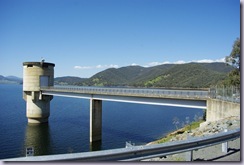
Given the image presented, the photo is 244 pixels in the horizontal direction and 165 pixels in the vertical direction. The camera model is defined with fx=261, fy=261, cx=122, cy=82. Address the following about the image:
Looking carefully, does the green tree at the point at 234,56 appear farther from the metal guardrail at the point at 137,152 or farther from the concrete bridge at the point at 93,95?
the metal guardrail at the point at 137,152

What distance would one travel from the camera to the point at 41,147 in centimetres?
2942

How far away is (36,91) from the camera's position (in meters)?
44.8

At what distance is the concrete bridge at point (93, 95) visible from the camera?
23.5 metres

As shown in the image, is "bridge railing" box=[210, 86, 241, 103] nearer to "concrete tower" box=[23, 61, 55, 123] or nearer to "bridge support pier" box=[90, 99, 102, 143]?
"bridge support pier" box=[90, 99, 102, 143]

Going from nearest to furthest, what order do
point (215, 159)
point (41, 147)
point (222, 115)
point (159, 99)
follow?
1. point (215, 159)
2. point (222, 115)
3. point (159, 99)
4. point (41, 147)

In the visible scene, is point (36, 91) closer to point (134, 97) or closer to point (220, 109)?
point (134, 97)

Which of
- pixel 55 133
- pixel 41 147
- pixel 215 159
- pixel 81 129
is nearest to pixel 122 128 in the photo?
pixel 81 129

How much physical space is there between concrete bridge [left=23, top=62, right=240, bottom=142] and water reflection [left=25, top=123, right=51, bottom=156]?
3103 millimetres

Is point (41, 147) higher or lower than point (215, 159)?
lower

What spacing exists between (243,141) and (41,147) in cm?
2657

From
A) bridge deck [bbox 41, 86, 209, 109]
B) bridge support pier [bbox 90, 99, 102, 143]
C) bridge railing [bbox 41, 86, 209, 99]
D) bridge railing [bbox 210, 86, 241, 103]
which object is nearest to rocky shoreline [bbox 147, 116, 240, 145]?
bridge railing [bbox 210, 86, 241, 103]

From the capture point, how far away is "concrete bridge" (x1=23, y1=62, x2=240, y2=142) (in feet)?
77.0

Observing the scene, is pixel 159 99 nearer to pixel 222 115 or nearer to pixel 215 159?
pixel 222 115

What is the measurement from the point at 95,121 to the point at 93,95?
3.43 meters
